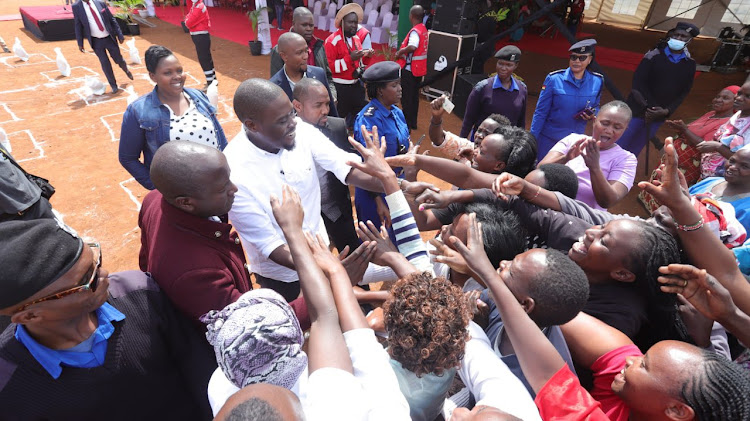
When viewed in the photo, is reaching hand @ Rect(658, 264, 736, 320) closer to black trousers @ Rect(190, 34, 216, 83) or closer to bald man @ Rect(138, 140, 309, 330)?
bald man @ Rect(138, 140, 309, 330)

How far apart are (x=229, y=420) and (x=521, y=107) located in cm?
452

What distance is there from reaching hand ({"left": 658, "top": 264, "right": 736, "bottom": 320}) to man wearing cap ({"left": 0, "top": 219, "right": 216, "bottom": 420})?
2.18 meters

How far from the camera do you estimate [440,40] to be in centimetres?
787

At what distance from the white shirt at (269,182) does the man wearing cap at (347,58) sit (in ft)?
11.3

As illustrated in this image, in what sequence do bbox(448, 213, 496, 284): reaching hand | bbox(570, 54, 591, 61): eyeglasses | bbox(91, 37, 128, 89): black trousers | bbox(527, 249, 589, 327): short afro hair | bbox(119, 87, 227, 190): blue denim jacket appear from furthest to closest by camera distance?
1. bbox(91, 37, 128, 89): black trousers
2. bbox(570, 54, 591, 61): eyeglasses
3. bbox(119, 87, 227, 190): blue denim jacket
4. bbox(448, 213, 496, 284): reaching hand
5. bbox(527, 249, 589, 327): short afro hair

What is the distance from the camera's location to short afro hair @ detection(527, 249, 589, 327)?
5.14 feet

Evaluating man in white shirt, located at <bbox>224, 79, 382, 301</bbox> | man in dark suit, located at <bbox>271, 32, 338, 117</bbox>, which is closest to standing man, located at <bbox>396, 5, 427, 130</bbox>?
man in dark suit, located at <bbox>271, 32, 338, 117</bbox>

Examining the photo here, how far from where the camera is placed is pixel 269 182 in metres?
2.26

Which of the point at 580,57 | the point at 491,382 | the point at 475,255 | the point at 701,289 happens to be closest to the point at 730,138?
the point at 580,57

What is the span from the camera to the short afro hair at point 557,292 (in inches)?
61.6

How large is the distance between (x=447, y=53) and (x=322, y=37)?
8.01 meters

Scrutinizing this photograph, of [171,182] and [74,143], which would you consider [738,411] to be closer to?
[171,182]

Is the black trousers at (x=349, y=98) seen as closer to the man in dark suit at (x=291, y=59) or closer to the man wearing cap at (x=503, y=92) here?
the man in dark suit at (x=291, y=59)

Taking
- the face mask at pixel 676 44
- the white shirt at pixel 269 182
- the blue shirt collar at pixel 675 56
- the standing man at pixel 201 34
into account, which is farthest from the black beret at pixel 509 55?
the standing man at pixel 201 34
